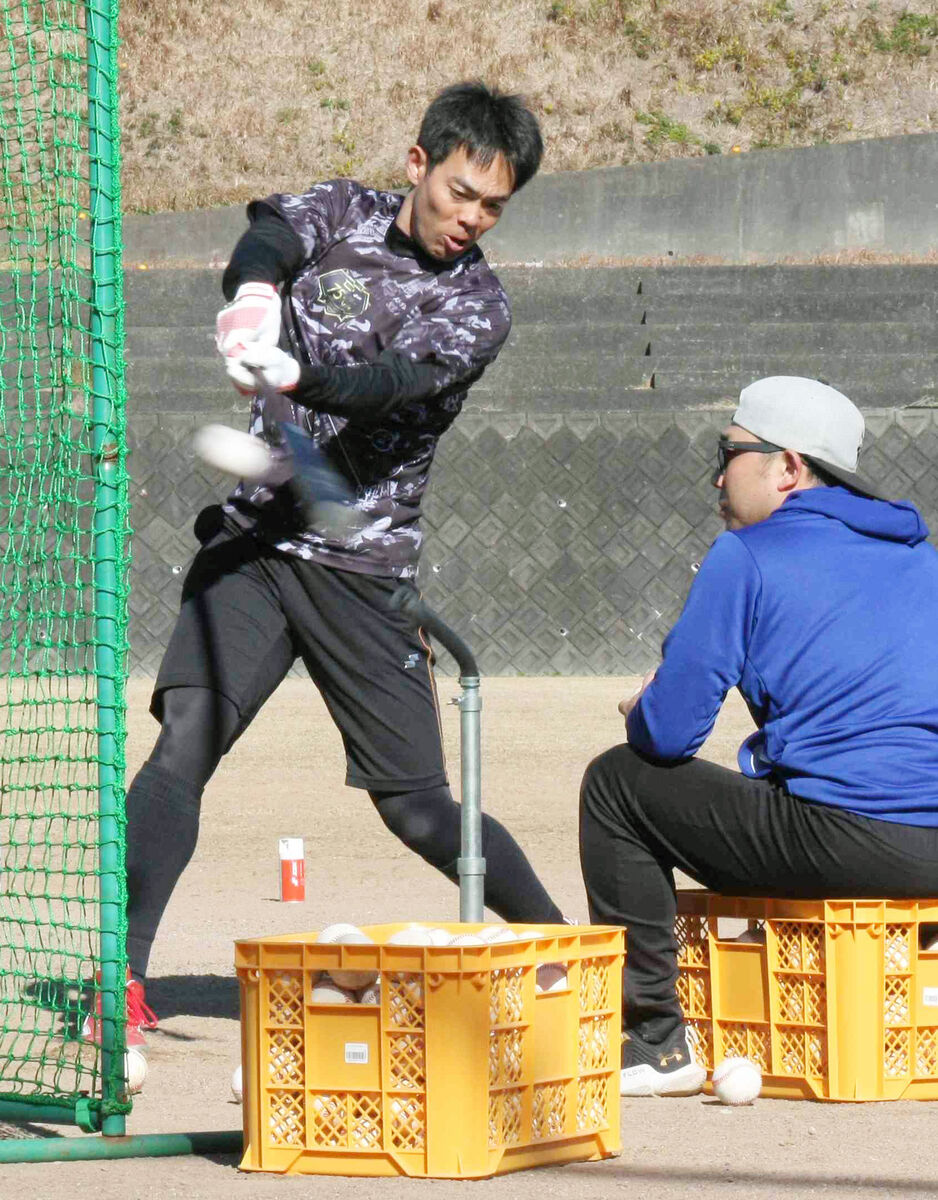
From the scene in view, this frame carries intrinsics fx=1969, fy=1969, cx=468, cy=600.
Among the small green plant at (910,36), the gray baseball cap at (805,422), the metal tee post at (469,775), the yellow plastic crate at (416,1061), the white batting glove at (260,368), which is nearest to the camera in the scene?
the yellow plastic crate at (416,1061)

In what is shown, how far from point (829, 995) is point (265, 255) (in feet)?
6.13

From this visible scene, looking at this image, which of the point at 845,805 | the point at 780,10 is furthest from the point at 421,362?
the point at 780,10

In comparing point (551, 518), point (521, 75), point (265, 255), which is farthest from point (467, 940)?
point (521, 75)

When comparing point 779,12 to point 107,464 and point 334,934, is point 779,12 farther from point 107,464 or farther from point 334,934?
point 334,934

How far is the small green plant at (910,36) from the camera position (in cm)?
3108

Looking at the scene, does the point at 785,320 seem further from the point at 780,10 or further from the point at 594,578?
the point at 780,10

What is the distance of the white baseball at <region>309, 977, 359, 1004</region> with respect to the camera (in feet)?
10.4

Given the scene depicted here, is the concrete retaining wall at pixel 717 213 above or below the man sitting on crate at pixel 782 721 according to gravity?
above

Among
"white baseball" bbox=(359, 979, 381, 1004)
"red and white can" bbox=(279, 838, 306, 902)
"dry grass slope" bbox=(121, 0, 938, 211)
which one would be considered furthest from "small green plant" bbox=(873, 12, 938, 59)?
"white baseball" bbox=(359, 979, 381, 1004)

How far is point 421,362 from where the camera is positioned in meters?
4.19

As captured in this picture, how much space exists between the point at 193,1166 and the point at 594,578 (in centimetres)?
1077

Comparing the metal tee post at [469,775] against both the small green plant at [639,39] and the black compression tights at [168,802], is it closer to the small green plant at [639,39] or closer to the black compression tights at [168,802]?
the black compression tights at [168,802]

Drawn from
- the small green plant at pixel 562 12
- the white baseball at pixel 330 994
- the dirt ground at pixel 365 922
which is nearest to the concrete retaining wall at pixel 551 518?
the dirt ground at pixel 365 922

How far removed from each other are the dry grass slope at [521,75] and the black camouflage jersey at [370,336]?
25.5 meters
